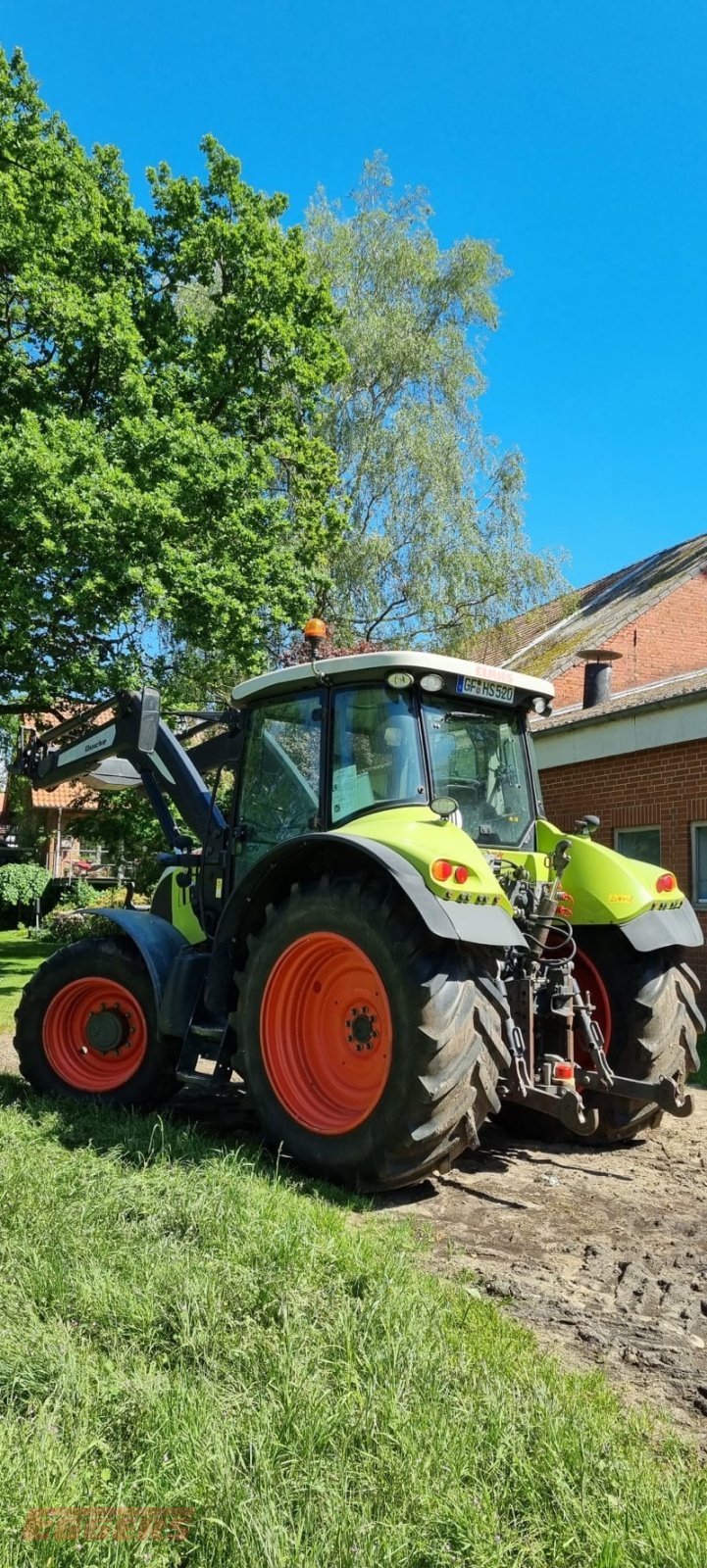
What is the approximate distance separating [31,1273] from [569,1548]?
1814 mm

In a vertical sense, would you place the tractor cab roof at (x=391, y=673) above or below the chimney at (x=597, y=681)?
below

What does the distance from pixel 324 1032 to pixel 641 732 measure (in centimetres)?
710

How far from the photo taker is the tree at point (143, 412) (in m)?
13.4

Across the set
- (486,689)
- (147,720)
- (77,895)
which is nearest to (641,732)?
(486,689)

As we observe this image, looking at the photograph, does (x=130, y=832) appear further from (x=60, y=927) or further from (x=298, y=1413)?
(x=298, y=1413)

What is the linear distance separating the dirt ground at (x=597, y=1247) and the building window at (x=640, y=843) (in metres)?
5.70

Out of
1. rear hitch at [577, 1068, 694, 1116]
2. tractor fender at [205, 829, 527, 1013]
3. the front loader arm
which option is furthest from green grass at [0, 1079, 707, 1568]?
the front loader arm

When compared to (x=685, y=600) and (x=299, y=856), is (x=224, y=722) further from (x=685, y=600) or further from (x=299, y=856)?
(x=685, y=600)

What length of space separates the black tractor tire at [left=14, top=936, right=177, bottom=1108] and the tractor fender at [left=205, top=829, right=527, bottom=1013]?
0.64 metres

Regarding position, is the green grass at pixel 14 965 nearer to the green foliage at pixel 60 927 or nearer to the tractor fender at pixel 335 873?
the green foliage at pixel 60 927

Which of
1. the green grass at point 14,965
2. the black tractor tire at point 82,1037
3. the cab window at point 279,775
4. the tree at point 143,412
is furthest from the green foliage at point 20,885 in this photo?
the cab window at point 279,775

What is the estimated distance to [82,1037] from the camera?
6270mm

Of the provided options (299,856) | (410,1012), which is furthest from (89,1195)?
(299,856)

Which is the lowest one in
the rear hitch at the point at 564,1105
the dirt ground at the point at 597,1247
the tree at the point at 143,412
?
the dirt ground at the point at 597,1247
